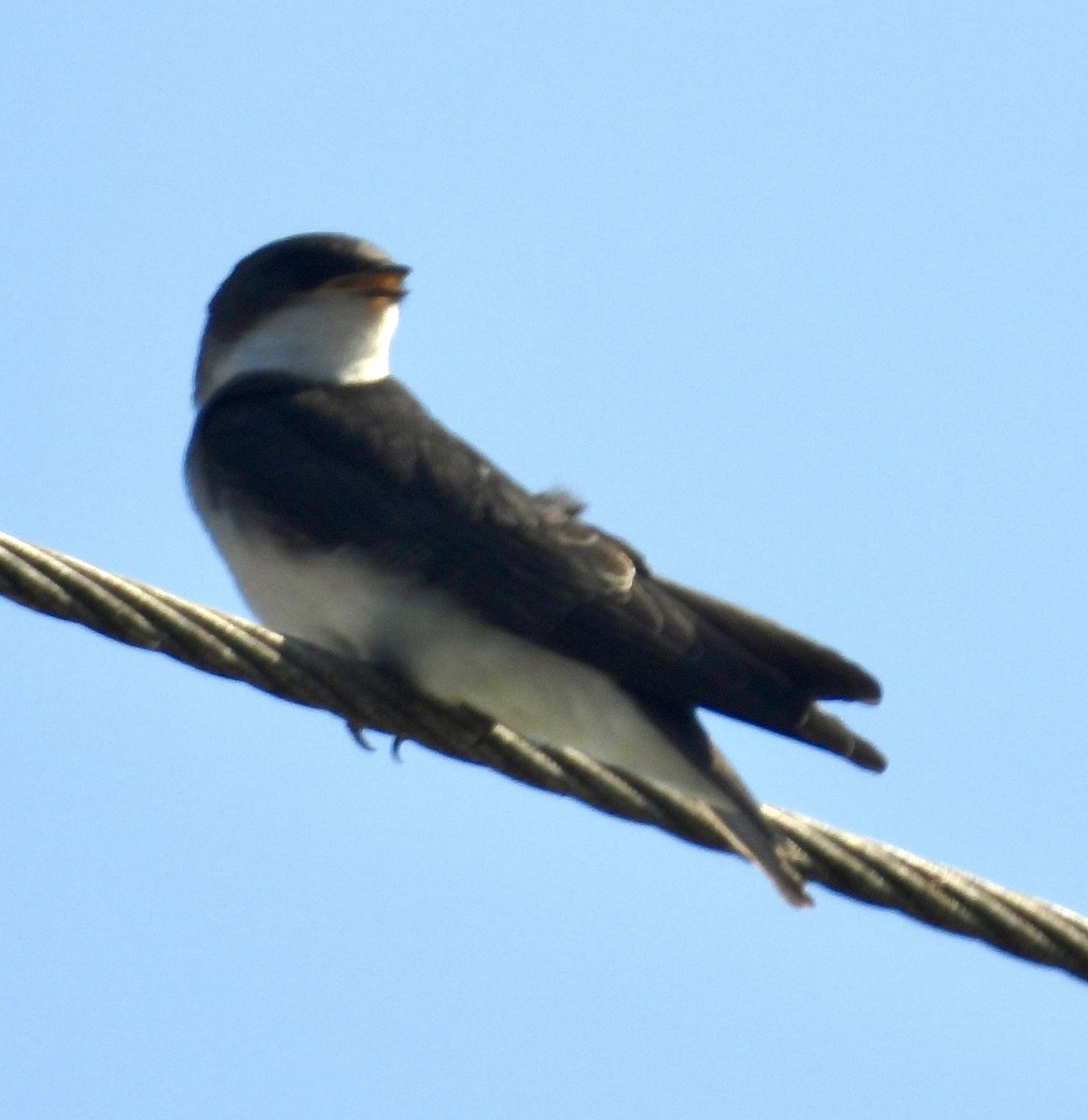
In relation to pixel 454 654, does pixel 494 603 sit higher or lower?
higher

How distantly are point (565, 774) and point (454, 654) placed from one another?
47.1 inches

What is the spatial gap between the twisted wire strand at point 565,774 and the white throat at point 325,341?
2.28 m

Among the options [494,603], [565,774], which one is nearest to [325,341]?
[494,603]

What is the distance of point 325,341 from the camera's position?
7.60m

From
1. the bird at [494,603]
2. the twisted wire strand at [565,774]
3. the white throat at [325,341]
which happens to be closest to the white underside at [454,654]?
the bird at [494,603]

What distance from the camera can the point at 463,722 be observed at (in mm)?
6168

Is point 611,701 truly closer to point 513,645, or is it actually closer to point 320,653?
point 513,645

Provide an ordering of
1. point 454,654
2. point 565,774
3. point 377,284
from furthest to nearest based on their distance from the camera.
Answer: point 377,284 < point 454,654 < point 565,774

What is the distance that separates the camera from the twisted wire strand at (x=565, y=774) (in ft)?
15.1

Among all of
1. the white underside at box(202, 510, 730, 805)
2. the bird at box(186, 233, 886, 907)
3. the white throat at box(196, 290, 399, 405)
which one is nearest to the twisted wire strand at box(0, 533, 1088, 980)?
the bird at box(186, 233, 886, 907)

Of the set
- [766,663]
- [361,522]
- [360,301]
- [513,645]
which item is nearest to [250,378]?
[360,301]

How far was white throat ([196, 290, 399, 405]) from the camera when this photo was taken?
756cm

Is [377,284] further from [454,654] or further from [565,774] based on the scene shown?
[565,774]

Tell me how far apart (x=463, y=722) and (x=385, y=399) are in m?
1.37
